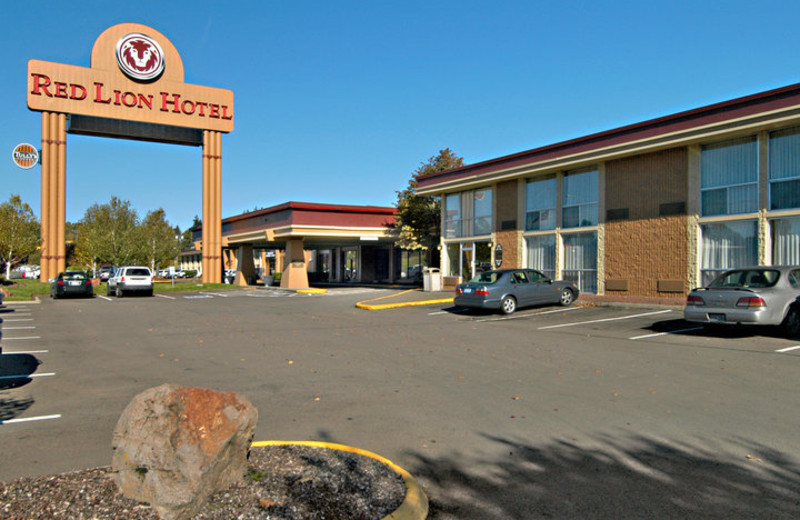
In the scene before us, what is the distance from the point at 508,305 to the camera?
18.2m

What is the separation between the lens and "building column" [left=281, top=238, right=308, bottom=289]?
38.8 m

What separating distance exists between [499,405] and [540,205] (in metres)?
18.8

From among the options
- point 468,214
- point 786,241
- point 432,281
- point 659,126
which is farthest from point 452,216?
point 786,241

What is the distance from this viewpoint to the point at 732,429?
18.9 ft

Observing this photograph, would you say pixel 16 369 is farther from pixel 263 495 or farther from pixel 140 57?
pixel 140 57

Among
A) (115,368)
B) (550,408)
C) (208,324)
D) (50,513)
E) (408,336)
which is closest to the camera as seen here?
(50,513)

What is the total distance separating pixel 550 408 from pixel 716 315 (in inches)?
294

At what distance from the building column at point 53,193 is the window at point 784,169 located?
132 feet

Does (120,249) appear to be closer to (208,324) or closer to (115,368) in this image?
(208,324)

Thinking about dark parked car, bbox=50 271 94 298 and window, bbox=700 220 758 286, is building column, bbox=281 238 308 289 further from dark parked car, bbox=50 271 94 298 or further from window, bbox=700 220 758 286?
window, bbox=700 220 758 286

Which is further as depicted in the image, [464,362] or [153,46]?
[153,46]

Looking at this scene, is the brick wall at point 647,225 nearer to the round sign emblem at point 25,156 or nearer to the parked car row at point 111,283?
the parked car row at point 111,283

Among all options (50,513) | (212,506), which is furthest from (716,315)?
(50,513)

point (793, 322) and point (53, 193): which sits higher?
point (53, 193)
